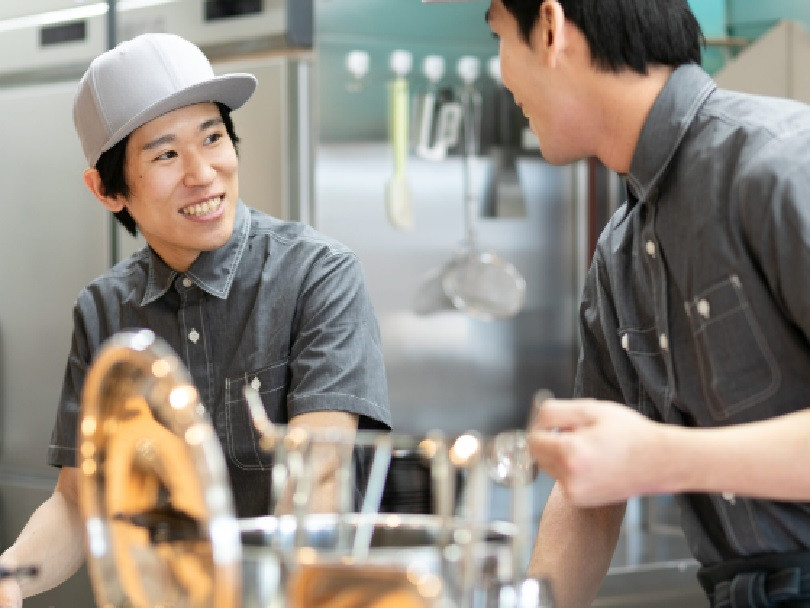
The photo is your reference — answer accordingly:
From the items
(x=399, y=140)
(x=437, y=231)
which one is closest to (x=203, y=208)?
(x=399, y=140)

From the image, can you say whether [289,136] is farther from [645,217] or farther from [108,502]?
[108,502]

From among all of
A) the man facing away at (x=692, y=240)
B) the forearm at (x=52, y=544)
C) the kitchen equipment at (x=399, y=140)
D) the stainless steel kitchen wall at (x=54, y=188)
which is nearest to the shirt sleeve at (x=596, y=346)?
the man facing away at (x=692, y=240)

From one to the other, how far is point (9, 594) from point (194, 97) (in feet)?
2.25

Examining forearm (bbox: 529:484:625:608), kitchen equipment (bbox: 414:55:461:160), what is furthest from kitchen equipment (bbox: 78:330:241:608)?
kitchen equipment (bbox: 414:55:461:160)

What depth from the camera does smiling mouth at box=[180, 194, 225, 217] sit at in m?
1.66

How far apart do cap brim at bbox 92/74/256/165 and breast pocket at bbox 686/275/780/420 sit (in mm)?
731

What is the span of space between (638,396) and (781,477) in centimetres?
35

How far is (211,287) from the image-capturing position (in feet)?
5.63

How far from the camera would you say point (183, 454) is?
0.70m

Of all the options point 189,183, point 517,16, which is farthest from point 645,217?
point 189,183

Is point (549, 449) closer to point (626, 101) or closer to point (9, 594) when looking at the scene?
point (626, 101)

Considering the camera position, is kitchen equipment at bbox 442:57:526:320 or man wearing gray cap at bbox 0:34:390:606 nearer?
man wearing gray cap at bbox 0:34:390:606

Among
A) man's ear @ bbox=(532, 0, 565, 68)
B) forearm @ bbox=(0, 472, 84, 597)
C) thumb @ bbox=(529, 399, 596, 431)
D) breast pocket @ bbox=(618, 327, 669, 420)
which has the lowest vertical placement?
forearm @ bbox=(0, 472, 84, 597)

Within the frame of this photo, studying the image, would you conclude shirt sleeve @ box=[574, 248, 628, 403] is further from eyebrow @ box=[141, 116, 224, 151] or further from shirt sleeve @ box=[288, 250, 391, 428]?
eyebrow @ box=[141, 116, 224, 151]
